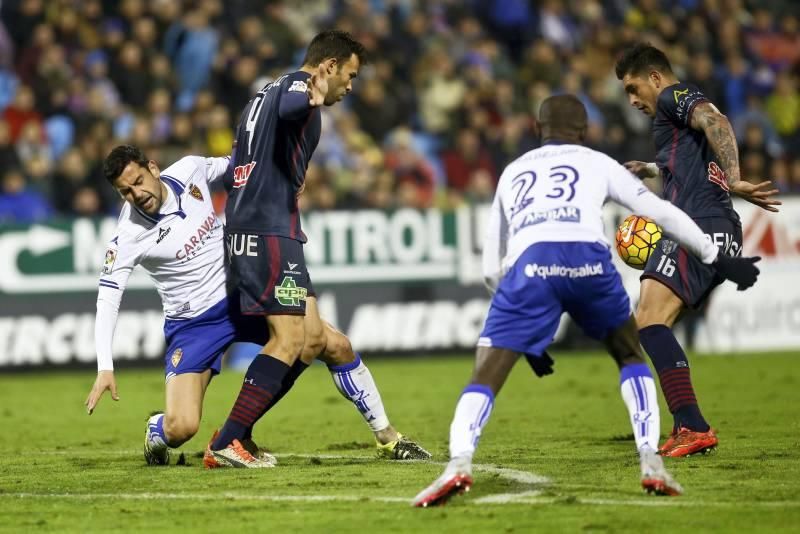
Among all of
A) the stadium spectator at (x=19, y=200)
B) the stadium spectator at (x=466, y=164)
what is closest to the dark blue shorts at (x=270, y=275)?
the stadium spectator at (x=19, y=200)

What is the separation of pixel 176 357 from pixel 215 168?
1276 mm

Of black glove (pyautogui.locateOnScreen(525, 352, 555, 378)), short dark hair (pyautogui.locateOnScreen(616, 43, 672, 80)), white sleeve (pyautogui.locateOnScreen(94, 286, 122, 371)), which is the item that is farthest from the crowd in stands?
black glove (pyautogui.locateOnScreen(525, 352, 555, 378))

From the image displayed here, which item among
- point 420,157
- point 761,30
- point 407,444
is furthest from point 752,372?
point 761,30

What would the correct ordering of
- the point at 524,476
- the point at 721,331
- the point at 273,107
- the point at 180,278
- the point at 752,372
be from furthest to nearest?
the point at 721,331
the point at 752,372
the point at 180,278
the point at 273,107
the point at 524,476

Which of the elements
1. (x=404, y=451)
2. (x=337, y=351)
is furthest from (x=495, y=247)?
(x=404, y=451)

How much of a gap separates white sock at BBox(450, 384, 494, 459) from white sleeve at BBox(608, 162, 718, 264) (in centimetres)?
118

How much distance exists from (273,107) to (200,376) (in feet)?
6.06

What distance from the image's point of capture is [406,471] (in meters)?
7.96

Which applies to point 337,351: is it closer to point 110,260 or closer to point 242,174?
point 242,174

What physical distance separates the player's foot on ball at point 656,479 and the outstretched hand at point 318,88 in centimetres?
272

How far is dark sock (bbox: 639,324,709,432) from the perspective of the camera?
8.52 metres

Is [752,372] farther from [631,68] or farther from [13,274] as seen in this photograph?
[13,274]

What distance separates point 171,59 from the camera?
1895 centimetres

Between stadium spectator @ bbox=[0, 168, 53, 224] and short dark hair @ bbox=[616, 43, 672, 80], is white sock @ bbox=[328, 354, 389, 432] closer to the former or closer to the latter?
short dark hair @ bbox=[616, 43, 672, 80]
